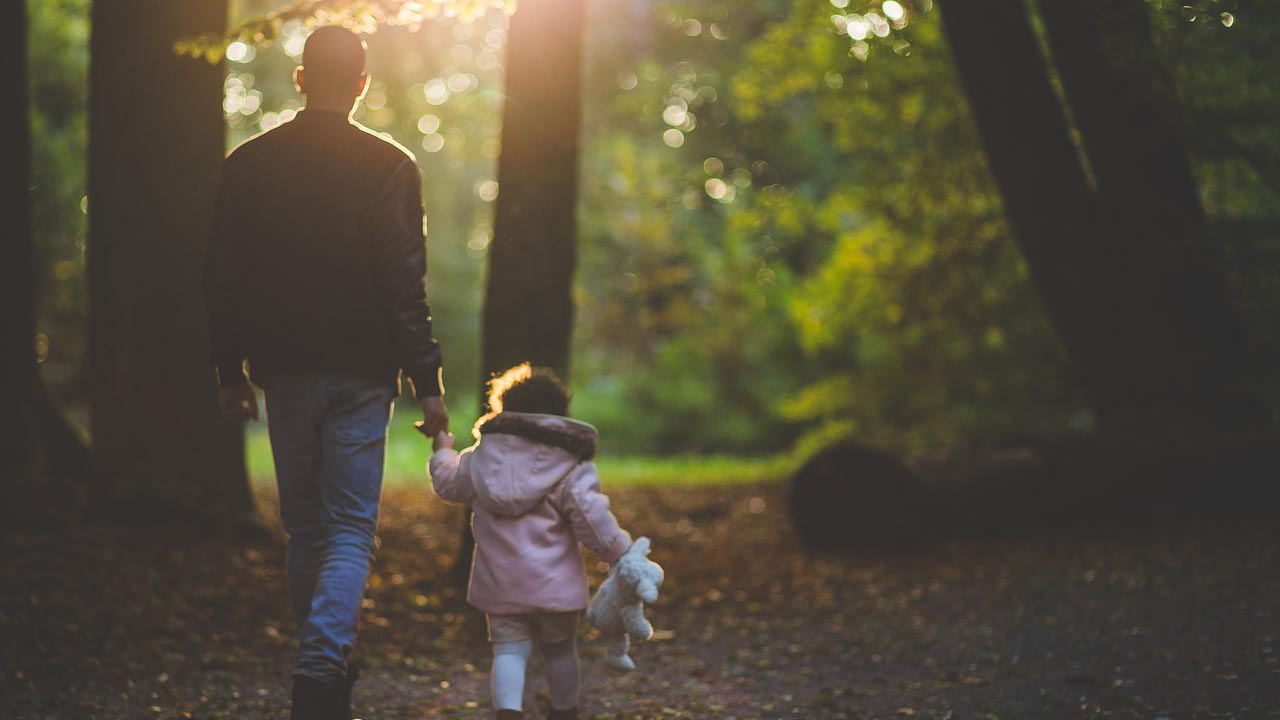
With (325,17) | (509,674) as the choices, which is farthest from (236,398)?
(325,17)

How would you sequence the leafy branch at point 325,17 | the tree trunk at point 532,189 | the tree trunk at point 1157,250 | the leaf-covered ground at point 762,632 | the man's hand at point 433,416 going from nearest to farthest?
the man's hand at point 433,416
the leaf-covered ground at point 762,632
the leafy branch at point 325,17
the tree trunk at point 532,189
the tree trunk at point 1157,250

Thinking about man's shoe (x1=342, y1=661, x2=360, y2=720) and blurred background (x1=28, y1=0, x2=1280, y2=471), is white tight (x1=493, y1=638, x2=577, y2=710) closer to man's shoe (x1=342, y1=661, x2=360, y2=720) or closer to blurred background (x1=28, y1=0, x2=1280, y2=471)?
man's shoe (x1=342, y1=661, x2=360, y2=720)

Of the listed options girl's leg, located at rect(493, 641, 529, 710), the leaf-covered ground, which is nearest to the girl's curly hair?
girl's leg, located at rect(493, 641, 529, 710)

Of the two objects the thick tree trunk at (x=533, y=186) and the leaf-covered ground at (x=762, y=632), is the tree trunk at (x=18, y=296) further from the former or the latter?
the thick tree trunk at (x=533, y=186)

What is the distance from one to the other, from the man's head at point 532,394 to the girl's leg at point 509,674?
2.45 ft

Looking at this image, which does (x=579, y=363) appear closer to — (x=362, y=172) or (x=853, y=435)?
(x=853, y=435)

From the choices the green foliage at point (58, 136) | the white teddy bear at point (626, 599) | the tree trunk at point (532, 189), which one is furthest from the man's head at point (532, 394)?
the green foliage at point (58, 136)

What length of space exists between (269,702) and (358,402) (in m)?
1.51

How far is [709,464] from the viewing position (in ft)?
56.0

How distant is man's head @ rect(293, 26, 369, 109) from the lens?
3.98 metres

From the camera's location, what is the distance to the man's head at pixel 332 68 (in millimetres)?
3980

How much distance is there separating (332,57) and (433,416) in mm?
1209

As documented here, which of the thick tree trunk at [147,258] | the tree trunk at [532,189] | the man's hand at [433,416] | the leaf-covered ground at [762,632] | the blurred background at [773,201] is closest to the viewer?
the man's hand at [433,416]

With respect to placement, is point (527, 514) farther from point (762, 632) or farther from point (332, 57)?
point (762, 632)
